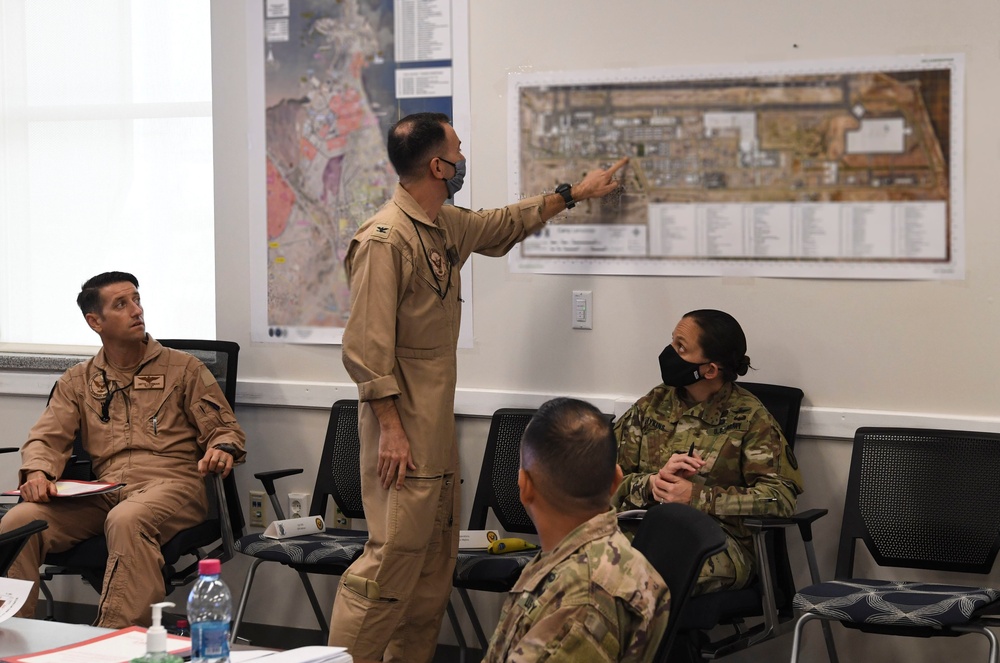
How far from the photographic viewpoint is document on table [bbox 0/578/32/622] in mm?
2178

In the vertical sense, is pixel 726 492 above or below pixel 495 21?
below

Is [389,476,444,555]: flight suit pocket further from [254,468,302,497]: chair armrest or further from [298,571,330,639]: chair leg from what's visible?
[298,571,330,639]: chair leg

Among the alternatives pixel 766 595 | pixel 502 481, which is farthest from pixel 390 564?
pixel 766 595

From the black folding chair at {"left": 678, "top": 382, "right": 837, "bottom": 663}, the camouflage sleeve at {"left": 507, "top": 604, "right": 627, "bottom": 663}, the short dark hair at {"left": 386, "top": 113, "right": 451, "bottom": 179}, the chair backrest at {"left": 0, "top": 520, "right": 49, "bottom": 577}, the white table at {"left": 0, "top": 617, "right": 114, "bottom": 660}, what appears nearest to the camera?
the camouflage sleeve at {"left": 507, "top": 604, "right": 627, "bottom": 663}

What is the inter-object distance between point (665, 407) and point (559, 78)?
3.89 ft

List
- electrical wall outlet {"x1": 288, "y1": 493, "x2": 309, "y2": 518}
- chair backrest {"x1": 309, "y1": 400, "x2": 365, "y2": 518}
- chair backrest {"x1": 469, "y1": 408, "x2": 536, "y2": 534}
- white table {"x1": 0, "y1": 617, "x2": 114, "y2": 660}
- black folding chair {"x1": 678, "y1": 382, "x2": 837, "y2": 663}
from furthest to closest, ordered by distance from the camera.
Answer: electrical wall outlet {"x1": 288, "y1": 493, "x2": 309, "y2": 518} < chair backrest {"x1": 309, "y1": 400, "x2": 365, "y2": 518} < chair backrest {"x1": 469, "y1": 408, "x2": 536, "y2": 534} < black folding chair {"x1": 678, "y1": 382, "x2": 837, "y2": 663} < white table {"x1": 0, "y1": 617, "x2": 114, "y2": 660}

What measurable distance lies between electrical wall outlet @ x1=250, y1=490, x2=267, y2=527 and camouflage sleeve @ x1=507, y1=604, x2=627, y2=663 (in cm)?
258

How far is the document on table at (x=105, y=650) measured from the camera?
6.34ft

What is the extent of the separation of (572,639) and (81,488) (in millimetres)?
2419

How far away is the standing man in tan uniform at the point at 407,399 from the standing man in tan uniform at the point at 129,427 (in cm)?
83

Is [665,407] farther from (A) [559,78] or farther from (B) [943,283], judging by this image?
(A) [559,78]

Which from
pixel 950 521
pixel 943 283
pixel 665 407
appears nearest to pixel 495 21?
pixel 665 407

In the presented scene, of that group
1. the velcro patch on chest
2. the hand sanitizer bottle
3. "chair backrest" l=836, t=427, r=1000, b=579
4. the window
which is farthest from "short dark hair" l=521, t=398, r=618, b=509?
the window

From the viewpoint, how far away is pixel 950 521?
3.19 meters
